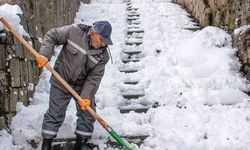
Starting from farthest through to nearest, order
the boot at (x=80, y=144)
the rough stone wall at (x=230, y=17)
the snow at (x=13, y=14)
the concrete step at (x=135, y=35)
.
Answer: the concrete step at (x=135, y=35), the rough stone wall at (x=230, y=17), the snow at (x=13, y=14), the boot at (x=80, y=144)

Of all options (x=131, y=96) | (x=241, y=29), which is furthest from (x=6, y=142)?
(x=241, y=29)

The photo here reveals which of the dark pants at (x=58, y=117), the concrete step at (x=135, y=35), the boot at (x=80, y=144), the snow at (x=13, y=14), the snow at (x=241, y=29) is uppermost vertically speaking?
the snow at (x=13, y=14)

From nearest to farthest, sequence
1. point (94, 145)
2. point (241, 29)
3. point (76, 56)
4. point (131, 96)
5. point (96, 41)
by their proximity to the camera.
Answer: point (96, 41) < point (76, 56) < point (94, 145) < point (131, 96) < point (241, 29)

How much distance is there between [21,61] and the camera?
6000 millimetres

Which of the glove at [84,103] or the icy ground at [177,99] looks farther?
the icy ground at [177,99]

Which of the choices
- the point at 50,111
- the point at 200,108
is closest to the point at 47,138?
the point at 50,111

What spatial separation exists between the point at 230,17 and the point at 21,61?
4.32 meters

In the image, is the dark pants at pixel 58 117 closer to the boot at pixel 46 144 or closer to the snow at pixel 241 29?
the boot at pixel 46 144

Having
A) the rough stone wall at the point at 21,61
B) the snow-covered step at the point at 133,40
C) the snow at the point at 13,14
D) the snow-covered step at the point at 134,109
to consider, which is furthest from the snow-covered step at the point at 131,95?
the snow-covered step at the point at 133,40

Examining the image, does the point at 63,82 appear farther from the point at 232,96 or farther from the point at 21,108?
the point at 232,96

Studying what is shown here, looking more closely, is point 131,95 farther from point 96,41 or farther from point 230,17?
point 230,17

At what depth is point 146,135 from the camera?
18.3ft

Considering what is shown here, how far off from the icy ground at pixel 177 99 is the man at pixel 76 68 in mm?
402

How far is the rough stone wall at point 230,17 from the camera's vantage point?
6973 millimetres
